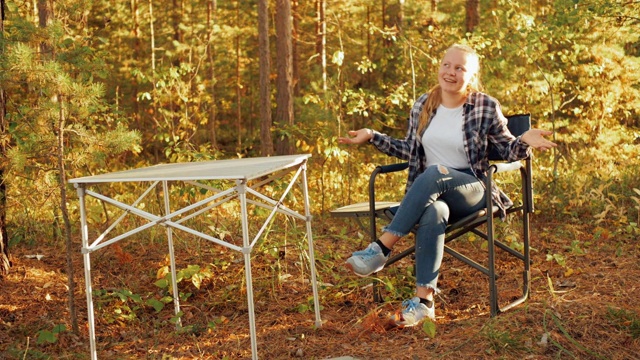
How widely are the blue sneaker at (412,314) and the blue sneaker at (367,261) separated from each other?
23 cm

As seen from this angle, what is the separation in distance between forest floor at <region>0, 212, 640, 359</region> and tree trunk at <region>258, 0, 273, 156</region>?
6477 millimetres

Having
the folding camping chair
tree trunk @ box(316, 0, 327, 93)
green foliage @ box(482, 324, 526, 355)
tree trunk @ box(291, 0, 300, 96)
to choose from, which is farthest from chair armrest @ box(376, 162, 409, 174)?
tree trunk @ box(291, 0, 300, 96)

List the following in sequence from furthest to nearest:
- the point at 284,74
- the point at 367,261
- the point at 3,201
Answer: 1. the point at 284,74
2. the point at 3,201
3. the point at 367,261

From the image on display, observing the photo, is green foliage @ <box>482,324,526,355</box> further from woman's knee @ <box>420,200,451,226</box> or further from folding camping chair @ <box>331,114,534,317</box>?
woman's knee @ <box>420,200,451,226</box>

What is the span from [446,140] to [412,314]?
2.89 feet

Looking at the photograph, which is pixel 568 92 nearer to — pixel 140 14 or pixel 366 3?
pixel 366 3

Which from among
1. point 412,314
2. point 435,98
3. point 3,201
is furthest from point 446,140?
point 3,201

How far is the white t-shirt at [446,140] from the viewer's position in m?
3.55

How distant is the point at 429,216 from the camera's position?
3.22 meters

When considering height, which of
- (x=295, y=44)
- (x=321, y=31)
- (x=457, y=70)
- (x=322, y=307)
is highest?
(x=321, y=31)

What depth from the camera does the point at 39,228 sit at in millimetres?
5160

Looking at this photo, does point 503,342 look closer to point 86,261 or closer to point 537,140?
point 537,140

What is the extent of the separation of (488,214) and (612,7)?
121 inches

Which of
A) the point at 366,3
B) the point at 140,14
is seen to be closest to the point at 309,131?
the point at 366,3
